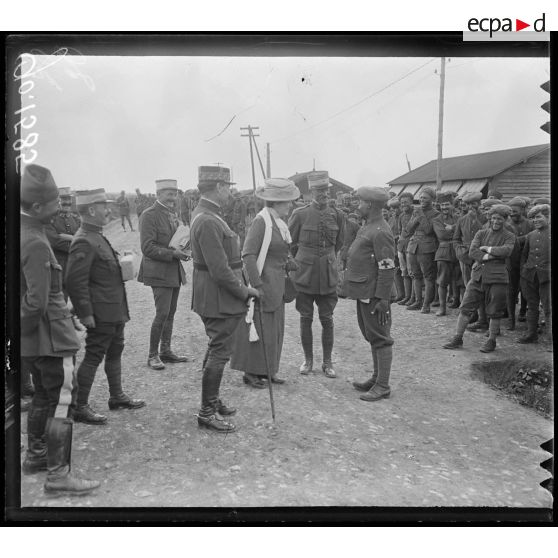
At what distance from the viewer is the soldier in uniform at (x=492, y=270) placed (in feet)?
20.6

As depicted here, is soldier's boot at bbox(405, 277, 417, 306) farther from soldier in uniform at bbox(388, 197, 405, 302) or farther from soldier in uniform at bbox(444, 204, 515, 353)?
soldier in uniform at bbox(444, 204, 515, 353)

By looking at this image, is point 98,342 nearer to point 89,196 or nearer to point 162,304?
point 89,196

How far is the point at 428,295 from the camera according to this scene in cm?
733

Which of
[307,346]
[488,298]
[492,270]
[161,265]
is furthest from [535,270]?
[161,265]

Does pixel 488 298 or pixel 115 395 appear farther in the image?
pixel 488 298

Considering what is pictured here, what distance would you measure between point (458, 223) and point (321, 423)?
4.57 metres

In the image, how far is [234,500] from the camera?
3.35 metres

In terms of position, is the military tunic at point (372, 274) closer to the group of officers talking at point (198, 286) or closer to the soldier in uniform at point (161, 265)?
the group of officers talking at point (198, 286)

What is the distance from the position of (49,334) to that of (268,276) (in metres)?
2.09

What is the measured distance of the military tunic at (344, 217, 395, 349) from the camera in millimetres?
4656

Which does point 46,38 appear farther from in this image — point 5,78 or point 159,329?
point 159,329

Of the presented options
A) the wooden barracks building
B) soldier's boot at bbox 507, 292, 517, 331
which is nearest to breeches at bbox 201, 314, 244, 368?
the wooden barracks building

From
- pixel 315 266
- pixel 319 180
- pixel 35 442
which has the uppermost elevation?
pixel 319 180

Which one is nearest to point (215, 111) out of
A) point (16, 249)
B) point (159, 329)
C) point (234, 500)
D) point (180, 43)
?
point (180, 43)
